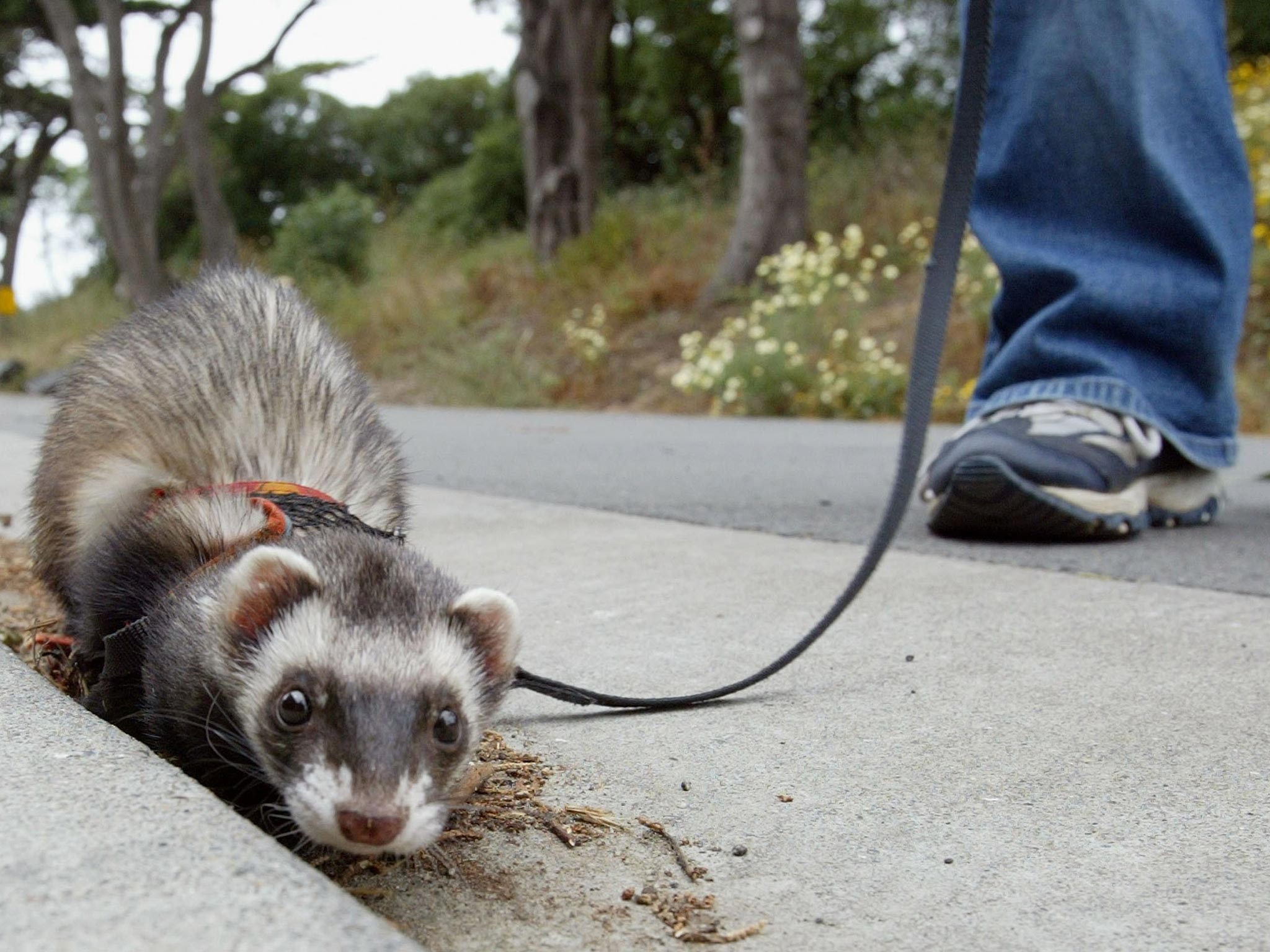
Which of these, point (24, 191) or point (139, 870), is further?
point (24, 191)

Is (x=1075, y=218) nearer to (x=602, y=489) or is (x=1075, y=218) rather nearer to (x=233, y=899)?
(x=602, y=489)

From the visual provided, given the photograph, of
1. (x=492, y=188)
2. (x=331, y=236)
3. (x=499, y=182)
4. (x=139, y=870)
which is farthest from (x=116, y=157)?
(x=139, y=870)

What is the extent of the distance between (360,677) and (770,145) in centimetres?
1013

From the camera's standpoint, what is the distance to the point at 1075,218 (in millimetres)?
2926

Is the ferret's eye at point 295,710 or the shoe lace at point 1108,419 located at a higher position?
A: the shoe lace at point 1108,419

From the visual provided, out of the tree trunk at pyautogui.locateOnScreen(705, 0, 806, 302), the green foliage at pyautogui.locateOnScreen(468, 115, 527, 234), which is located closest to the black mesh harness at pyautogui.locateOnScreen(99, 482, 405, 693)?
the tree trunk at pyautogui.locateOnScreen(705, 0, 806, 302)

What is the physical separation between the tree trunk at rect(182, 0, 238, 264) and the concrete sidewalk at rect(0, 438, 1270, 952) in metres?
15.4

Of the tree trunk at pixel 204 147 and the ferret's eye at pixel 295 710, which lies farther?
the tree trunk at pixel 204 147

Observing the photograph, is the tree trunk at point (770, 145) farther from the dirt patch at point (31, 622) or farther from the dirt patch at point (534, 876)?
the dirt patch at point (534, 876)

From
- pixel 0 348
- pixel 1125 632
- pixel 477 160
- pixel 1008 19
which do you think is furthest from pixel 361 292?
pixel 1125 632

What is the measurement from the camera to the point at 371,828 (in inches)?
44.6

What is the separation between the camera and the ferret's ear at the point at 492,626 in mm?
1477

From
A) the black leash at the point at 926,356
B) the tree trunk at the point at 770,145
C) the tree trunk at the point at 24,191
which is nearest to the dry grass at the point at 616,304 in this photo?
the tree trunk at the point at 770,145

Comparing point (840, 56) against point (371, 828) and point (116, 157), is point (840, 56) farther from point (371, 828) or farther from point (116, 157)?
point (371, 828)
